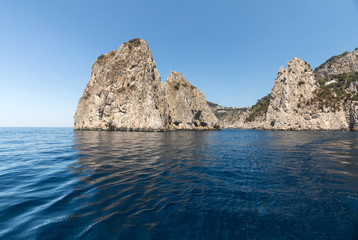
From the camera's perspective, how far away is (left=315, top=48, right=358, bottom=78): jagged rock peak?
141750 mm

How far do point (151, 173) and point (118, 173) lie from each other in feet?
6.52

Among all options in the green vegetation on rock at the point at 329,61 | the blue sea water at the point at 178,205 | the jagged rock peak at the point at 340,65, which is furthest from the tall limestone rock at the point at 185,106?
the green vegetation on rock at the point at 329,61

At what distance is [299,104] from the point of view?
3898 inches

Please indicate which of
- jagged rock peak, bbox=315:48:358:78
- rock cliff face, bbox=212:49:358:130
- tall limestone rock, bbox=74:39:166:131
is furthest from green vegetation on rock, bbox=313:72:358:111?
tall limestone rock, bbox=74:39:166:131

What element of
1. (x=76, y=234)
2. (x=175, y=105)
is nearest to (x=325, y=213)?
(x=76, y=234)

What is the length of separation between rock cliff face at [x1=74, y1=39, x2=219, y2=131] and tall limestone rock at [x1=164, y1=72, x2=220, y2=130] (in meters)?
5.09

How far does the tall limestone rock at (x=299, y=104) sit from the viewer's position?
9138cm

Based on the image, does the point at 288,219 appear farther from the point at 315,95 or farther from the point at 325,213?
the point at 315,95

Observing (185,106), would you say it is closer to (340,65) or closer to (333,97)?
(333,97)

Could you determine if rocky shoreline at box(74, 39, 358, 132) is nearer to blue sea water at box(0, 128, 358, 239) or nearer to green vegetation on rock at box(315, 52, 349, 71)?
green vegetation on rock at box(315, 52, 349, 71)

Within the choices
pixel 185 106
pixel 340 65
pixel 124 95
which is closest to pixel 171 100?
pixel 185 106

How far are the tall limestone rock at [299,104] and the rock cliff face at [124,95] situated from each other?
7627 centimetres

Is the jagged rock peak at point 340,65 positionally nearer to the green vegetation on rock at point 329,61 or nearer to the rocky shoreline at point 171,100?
the green vegetation on rock at point 329,61

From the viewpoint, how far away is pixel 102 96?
72812 millimetres
